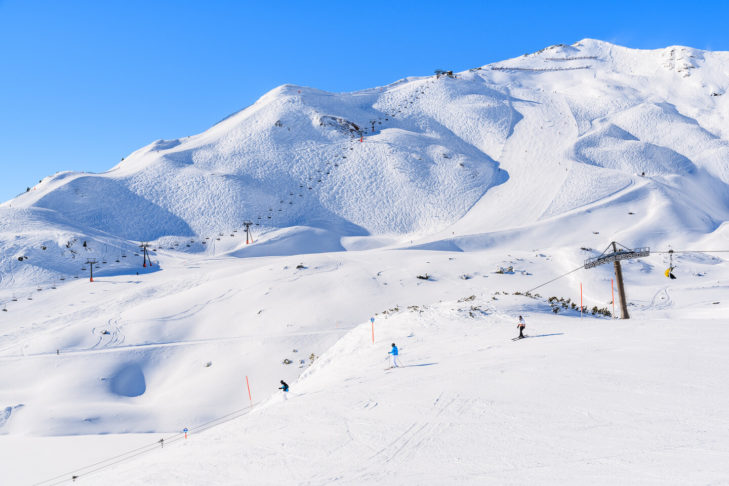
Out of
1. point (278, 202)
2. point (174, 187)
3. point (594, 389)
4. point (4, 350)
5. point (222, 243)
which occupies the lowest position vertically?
point (594, 389)

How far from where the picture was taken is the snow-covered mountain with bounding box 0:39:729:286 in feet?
208

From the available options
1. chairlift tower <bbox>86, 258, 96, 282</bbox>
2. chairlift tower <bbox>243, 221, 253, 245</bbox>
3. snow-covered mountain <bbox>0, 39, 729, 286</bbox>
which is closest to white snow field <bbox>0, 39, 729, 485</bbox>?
snow-covered mountain <bbox>0, 39, 729, 286</bbox>

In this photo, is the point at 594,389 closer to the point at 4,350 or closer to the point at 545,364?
the point at 545,364

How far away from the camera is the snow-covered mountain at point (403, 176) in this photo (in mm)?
63438

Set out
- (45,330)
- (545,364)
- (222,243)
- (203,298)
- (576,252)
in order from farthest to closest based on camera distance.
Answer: (222,243)
(576,252)
(203,298)
(45,330)
(545,364)

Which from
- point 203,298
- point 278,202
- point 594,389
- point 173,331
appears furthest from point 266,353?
point 278,202

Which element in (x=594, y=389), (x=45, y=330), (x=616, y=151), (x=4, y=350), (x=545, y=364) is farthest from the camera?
(x=616, y=151)

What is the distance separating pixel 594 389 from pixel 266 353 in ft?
67.7

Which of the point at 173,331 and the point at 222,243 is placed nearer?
the point at 173,331

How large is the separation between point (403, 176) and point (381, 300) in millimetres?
50857

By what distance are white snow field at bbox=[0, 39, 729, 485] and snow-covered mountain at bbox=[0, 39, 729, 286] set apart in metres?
0.56

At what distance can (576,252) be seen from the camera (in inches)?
1750

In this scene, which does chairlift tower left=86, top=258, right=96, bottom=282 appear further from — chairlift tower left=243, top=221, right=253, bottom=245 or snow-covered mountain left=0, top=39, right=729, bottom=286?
chairlift tower left=243, top=221, right=253, bottom=245

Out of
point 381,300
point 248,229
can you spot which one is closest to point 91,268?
point 248,229
